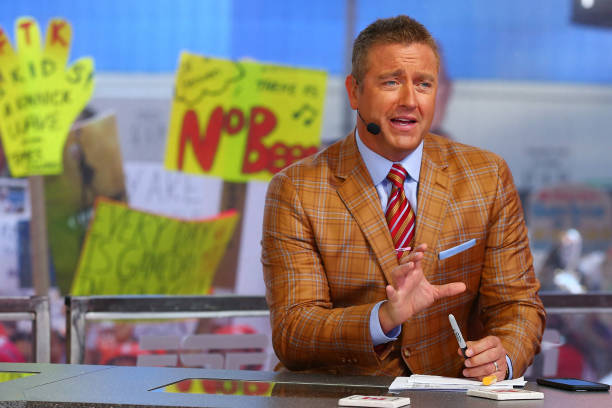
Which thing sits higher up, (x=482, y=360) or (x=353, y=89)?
(x=353, y=89)

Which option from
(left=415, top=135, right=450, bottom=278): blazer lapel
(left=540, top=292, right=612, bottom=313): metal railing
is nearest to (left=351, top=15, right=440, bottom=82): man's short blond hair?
(left=415, top=135, right=450, bottom=278): blazer lapel

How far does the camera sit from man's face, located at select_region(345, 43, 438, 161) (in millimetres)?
1623

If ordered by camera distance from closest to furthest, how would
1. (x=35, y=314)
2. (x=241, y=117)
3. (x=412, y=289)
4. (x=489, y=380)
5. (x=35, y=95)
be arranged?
(x=489, y=380), (x=412, y=289), (x=35, y=314), (x=35, y=95), (x=241, y=117)

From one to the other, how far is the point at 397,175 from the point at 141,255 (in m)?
1.84

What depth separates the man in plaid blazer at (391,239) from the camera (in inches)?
62.7

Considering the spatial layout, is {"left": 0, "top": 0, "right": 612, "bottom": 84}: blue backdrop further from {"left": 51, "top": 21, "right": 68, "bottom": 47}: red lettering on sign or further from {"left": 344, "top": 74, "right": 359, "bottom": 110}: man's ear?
{"left": 344, "top": 74, "right": 359, "bottom": 110}: man's ear

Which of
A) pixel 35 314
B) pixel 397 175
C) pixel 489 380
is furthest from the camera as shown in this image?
pixel 35 314

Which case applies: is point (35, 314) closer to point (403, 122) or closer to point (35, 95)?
point (403, 122)

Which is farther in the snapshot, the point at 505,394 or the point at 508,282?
the point at 508,282

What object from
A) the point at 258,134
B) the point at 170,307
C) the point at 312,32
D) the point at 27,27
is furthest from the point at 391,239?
the point at 27,27

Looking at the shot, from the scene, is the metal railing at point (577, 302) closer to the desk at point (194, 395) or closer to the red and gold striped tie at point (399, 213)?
the red and gold striped tie at point (399, 213)

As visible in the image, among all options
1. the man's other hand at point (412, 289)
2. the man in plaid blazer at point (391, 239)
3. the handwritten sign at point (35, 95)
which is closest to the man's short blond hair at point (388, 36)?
the man in plaid blazer at point (391, 239)

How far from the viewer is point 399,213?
167 centimetres

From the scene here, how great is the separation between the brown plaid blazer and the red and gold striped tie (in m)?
0.03
